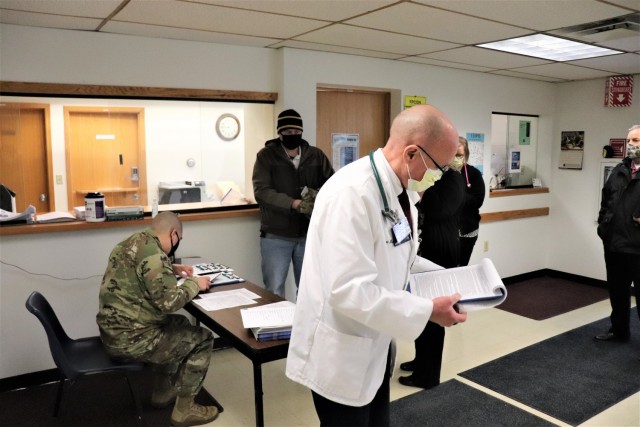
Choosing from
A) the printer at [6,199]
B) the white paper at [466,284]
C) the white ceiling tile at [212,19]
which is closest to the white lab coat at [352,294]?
the white paper at [466,284]

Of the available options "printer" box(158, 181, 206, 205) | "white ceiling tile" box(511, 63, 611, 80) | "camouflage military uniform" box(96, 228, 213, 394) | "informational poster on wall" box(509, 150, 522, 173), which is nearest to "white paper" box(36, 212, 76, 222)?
"printer" box(158, 181, 206, 205)

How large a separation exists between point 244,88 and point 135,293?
1.87 metres

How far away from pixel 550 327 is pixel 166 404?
3121 millimetres

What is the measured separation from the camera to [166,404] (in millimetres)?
2918

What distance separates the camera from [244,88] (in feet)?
12.3

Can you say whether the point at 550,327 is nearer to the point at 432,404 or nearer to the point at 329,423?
the point at 432,404

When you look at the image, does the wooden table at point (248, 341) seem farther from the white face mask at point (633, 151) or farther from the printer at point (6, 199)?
the white face mask at point (633, 151)

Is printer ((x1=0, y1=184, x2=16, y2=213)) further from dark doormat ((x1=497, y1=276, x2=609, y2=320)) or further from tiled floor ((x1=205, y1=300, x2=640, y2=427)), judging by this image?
dark doormat ((x1=497, y1=276, x2=609, y2=320))

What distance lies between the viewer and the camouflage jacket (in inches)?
95.4

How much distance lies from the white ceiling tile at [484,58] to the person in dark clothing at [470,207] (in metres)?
0.78

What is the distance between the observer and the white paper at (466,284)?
1490 mm

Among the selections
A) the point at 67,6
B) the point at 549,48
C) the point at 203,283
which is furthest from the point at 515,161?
the point at 67,6

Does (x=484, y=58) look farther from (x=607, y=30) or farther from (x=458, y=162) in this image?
(x=458, y=162)

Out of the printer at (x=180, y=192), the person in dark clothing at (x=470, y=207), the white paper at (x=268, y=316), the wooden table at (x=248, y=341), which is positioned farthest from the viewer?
the printer at (x=180, y=192)
